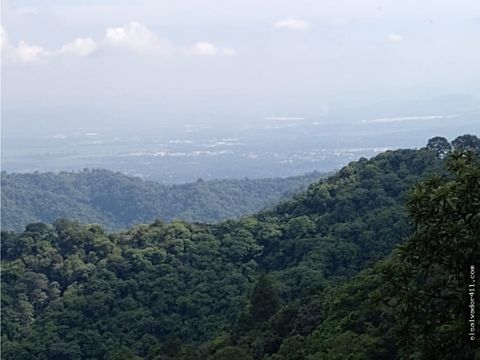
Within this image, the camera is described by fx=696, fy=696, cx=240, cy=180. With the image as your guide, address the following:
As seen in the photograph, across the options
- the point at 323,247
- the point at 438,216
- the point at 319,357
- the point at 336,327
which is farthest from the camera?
the point at 323,247

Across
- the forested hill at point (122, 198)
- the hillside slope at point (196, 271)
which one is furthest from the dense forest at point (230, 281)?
the forested hill at point (122, 198)

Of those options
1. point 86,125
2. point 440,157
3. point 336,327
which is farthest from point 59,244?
point 86,125

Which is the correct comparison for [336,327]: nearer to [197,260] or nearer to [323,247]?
[323,247]

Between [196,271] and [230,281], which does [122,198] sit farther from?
[230,281]

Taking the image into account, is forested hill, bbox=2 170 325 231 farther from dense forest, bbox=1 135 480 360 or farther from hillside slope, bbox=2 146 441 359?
dense forest, bbox=1 135 480 360

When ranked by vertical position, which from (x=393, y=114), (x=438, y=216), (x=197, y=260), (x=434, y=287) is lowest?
(x=197, y=260)

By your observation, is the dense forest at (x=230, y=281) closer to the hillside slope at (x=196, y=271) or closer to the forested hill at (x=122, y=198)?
the hillside slope at (x=196, y=271)

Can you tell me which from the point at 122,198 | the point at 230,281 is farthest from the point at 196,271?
the point at 122,198
